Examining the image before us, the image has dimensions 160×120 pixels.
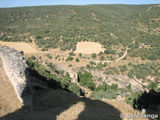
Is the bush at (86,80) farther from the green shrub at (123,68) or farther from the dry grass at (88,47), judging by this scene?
the dry grass at (88,47)

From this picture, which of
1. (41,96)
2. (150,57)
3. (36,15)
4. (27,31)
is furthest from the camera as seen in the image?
(36,15)

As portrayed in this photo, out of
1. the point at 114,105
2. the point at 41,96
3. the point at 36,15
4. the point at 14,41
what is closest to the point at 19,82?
the point at 41,96

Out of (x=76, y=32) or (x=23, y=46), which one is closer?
(x=23, y=46)

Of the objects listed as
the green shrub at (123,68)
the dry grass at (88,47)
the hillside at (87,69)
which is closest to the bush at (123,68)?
the green shrub at (123,68)

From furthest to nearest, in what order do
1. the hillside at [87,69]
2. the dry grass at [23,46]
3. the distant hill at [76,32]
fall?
the distant hill at [76,32] → the dry grass at [23,46] → the hillside at [87,69]

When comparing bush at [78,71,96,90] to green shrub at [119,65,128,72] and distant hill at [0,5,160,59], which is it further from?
distant hill at [0,5,160,59]

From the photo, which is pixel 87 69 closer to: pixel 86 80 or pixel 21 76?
pixel 86 80

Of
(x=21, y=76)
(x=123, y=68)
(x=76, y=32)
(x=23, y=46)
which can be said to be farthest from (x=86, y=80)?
(x=76, y=32)

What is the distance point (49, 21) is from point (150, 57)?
45018 millimetres

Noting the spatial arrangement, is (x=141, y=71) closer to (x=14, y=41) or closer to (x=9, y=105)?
(x=9, y=105)

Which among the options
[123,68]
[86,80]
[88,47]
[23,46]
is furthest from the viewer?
[88,47]

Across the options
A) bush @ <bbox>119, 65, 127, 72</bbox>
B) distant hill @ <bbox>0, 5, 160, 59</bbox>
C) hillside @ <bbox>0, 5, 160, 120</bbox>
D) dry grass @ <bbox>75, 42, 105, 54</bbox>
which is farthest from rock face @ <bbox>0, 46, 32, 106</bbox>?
distant hill @ <bbox>0, 5, 160, 59</bbox>

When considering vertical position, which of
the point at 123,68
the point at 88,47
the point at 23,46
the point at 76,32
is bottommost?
the point at 123,68

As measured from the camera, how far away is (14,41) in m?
39.8
